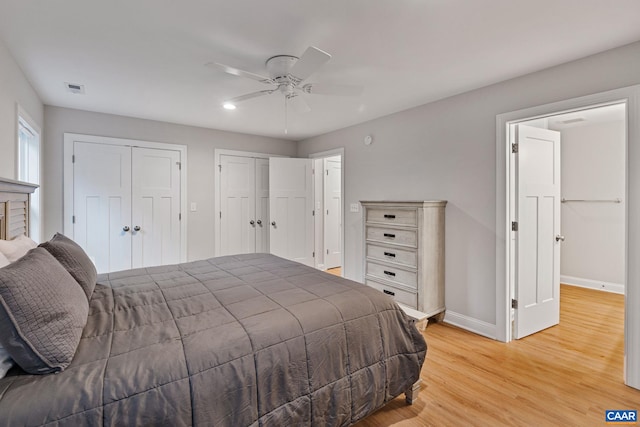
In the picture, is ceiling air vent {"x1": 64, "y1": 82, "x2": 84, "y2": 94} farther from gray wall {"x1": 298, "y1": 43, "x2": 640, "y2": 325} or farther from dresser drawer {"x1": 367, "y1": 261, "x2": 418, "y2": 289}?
dresser drawer {"x1": 367, "y1": 261, "x2": 418, "y2": 289}

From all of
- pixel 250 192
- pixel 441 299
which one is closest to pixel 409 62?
pixel 441 299

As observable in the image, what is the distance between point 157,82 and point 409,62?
7.14 feet

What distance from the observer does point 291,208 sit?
16.3ft

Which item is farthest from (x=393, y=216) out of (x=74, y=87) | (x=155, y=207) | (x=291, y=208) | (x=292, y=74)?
(x=74, y=87)

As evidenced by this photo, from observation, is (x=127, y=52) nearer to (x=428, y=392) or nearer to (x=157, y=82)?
(x=157, y=82)

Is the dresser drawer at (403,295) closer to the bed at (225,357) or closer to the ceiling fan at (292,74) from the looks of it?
the bed at (225,357)

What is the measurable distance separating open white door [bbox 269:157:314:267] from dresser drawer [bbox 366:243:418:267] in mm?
1760

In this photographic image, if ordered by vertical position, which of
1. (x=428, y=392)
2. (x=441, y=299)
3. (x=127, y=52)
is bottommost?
(x=428, y=392)

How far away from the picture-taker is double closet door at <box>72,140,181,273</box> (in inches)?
142

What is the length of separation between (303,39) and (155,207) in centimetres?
313

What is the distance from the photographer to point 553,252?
3.04 metres

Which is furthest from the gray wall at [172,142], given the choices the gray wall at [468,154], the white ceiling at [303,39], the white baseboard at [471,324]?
the white baseboard at [471,324]

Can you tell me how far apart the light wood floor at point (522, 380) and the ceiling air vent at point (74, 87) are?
142 inches

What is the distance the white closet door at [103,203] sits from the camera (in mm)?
3570
